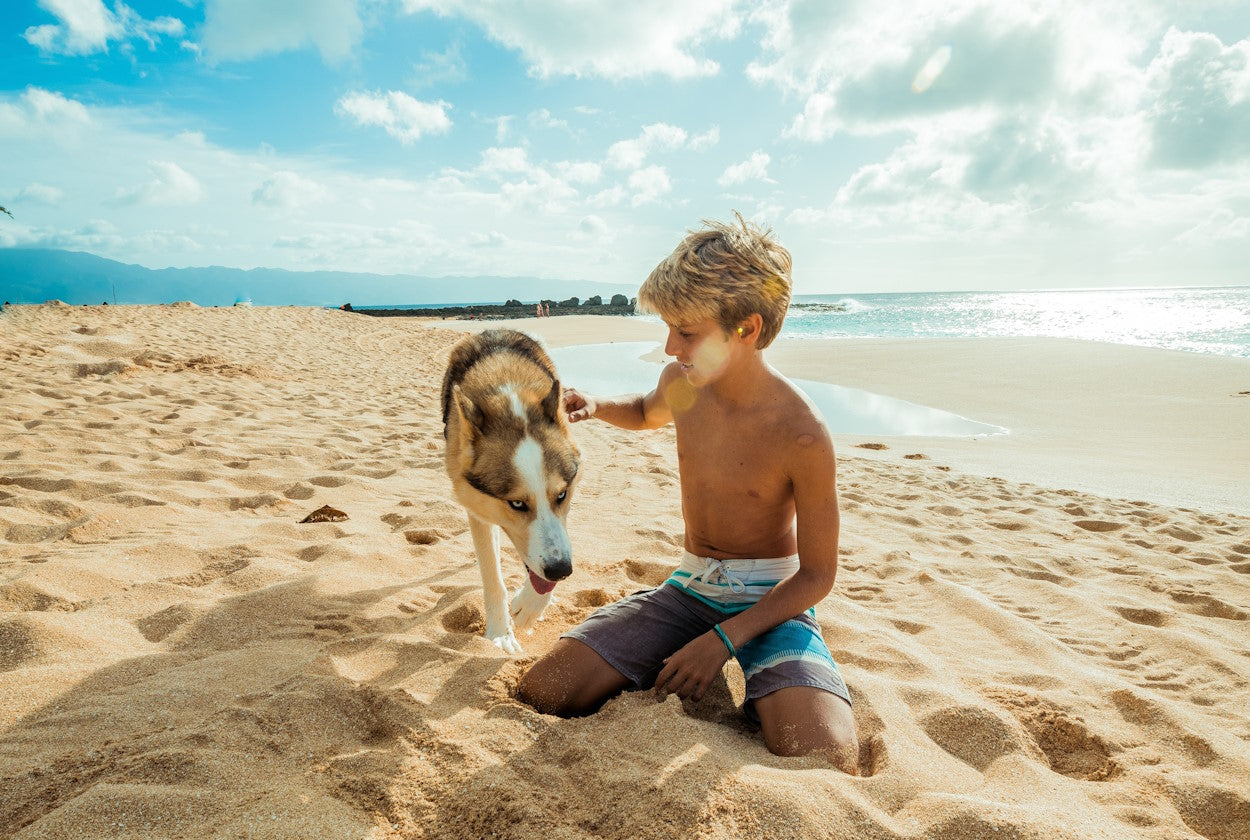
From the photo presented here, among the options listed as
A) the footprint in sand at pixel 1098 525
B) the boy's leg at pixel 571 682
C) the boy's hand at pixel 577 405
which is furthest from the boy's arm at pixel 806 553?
the footprint in sand at pixel 1098 525

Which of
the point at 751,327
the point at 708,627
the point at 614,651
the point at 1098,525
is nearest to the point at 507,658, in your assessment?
the point at 614,651

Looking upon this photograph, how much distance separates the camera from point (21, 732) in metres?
1.89

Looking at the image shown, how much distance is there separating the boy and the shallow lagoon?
665cm

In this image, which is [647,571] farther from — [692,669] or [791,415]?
[791,415]

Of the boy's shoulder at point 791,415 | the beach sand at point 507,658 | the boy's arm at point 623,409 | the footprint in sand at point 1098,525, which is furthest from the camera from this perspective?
the footprint in sand at point 1098,525

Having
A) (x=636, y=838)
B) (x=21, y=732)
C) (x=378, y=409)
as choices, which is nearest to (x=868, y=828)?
(x=636, y=838)

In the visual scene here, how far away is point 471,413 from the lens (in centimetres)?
313

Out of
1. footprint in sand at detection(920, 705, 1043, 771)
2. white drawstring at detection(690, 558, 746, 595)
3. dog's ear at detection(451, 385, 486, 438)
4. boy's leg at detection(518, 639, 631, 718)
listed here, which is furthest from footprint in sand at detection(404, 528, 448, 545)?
footprint in sand at detection(920, 705, 1043, 771)

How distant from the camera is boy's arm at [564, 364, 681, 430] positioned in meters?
3.55

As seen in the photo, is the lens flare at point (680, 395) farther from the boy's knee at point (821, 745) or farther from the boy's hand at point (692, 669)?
the boy's knee at point (821, 745)

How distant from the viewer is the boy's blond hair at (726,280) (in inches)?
105

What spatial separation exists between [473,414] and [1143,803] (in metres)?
2.85

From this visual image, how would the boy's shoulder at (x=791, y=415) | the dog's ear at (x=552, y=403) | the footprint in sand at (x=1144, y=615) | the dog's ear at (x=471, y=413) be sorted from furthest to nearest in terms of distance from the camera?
the footprint in sand at (x=1144, y=615) → the dog's ear at (x=552, y=403) → the dog's ear at (x=471, y=413) → the boy's shoulder at (x=791, y=415)

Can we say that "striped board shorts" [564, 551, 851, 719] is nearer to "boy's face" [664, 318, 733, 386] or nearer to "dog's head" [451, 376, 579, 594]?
"dog's head" [451, 376, 579, 594]
